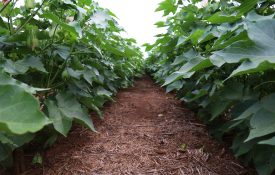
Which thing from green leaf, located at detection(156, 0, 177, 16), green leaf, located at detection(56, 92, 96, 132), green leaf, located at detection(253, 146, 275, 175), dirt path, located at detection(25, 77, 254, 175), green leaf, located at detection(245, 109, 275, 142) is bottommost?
dirt path, located at detection(25, 77, 254, 175)

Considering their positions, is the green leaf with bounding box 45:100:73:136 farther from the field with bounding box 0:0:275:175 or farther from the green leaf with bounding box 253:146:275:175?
the green leaf with bounding box 253:146:275:175

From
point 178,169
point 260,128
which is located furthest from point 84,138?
point 260,128

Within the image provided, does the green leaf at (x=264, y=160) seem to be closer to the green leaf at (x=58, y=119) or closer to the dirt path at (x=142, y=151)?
the dirt path at (x=142, y=151)

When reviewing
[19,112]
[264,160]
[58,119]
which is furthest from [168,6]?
[19,112]

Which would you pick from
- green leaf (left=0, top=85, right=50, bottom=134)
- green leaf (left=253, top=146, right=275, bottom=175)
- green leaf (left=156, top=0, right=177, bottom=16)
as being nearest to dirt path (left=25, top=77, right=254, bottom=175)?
green leaf (left=253, top=146, right=275, bottom=175)

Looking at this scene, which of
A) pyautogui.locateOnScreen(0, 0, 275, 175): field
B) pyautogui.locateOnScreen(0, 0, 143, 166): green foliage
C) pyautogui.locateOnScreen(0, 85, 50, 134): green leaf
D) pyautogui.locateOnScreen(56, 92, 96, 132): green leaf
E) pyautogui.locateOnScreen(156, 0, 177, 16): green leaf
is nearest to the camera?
pyautogui.locateOnScreen(0, 85, 50, 134): green leaf

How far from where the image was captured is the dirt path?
146cm

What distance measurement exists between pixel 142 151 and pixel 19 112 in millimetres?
1195

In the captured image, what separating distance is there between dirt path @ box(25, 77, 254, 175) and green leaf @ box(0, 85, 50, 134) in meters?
0.95

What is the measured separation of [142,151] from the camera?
167 cm

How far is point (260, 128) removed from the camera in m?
0.92

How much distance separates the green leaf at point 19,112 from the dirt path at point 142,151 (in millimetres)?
950

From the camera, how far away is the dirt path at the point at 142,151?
57.3 inches

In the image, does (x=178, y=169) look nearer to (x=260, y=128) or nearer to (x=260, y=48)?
(x=260, y=128)
